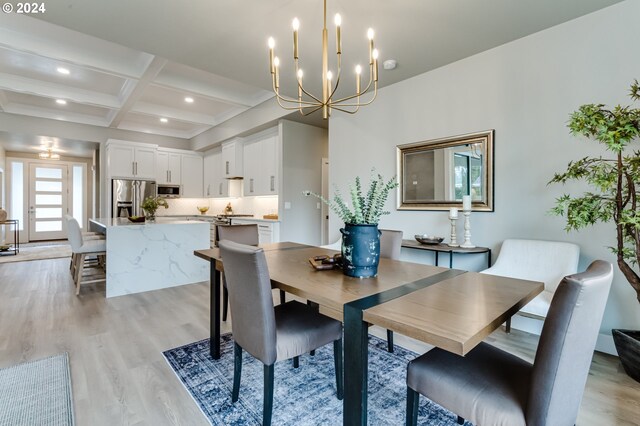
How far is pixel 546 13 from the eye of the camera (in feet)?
7.95

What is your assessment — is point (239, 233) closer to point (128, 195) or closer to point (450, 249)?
point (450, 249)

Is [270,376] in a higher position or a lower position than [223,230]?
lower

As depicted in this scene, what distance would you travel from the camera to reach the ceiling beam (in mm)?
3660

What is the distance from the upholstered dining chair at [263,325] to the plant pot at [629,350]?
192cm

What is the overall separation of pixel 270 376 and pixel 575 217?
7.25ft

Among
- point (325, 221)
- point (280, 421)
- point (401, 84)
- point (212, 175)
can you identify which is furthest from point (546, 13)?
point (212, 175)

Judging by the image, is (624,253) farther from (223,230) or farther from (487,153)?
(223,230)

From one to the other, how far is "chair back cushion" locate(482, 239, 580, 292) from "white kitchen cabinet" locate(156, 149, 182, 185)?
701 centimetres

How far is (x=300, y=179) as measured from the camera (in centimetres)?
535

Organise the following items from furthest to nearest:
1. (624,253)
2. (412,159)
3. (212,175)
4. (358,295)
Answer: (212,175) → (412,159) → (624,253) → (358,295)

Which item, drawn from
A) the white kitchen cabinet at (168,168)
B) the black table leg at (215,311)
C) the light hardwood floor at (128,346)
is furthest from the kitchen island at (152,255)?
the white kitchen cabinet at (168,168)

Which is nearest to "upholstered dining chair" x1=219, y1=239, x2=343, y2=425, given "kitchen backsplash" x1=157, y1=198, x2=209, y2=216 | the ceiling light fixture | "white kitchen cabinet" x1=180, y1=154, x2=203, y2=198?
"white kitchen cabinet" x1=180, y1=154, x2=203, y2=198

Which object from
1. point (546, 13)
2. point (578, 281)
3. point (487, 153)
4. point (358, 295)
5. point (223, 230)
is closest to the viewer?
point (578, 281)

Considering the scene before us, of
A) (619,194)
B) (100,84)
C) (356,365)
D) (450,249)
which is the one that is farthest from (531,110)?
(100,84)
